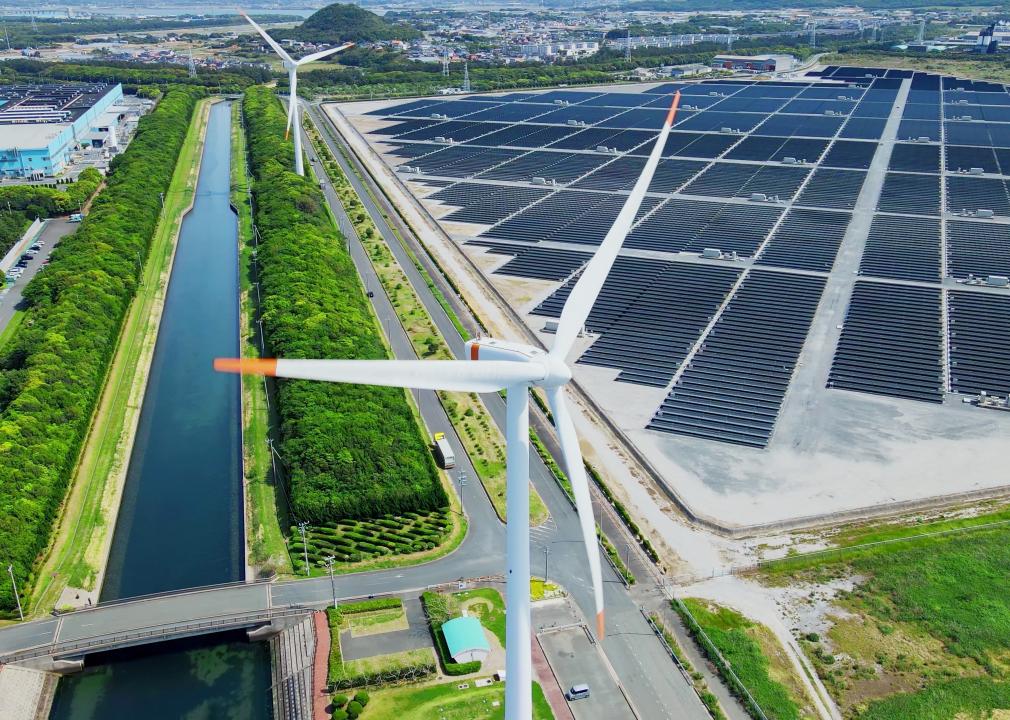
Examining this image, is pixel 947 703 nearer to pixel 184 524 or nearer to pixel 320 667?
pixel 320 667

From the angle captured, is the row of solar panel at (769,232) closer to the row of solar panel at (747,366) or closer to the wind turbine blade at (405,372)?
the row of solar panel at (747,366)

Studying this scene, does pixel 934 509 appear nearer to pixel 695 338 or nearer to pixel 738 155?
pixel 695 338

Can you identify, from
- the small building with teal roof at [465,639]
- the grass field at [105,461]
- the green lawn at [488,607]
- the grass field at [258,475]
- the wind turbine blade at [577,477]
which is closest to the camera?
the wind turbine blade at [577,477]

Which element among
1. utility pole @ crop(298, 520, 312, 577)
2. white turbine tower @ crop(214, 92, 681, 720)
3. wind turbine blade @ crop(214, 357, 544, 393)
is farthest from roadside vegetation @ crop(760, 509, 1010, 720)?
wind turbine blade @ crop(214, 357, 544, 393)

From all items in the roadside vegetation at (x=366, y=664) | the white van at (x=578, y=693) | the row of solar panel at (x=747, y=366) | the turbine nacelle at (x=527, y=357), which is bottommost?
the white van at (x=578, y=693)

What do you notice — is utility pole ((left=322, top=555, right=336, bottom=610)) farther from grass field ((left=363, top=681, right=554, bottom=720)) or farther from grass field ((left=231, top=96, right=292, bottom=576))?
grass field ((left=363, top=681, right=554, bottom=720))

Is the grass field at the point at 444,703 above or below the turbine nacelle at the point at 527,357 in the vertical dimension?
below

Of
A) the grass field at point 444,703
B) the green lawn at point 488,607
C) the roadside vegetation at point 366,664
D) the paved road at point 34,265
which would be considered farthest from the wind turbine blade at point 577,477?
the paved road at point 34,265
